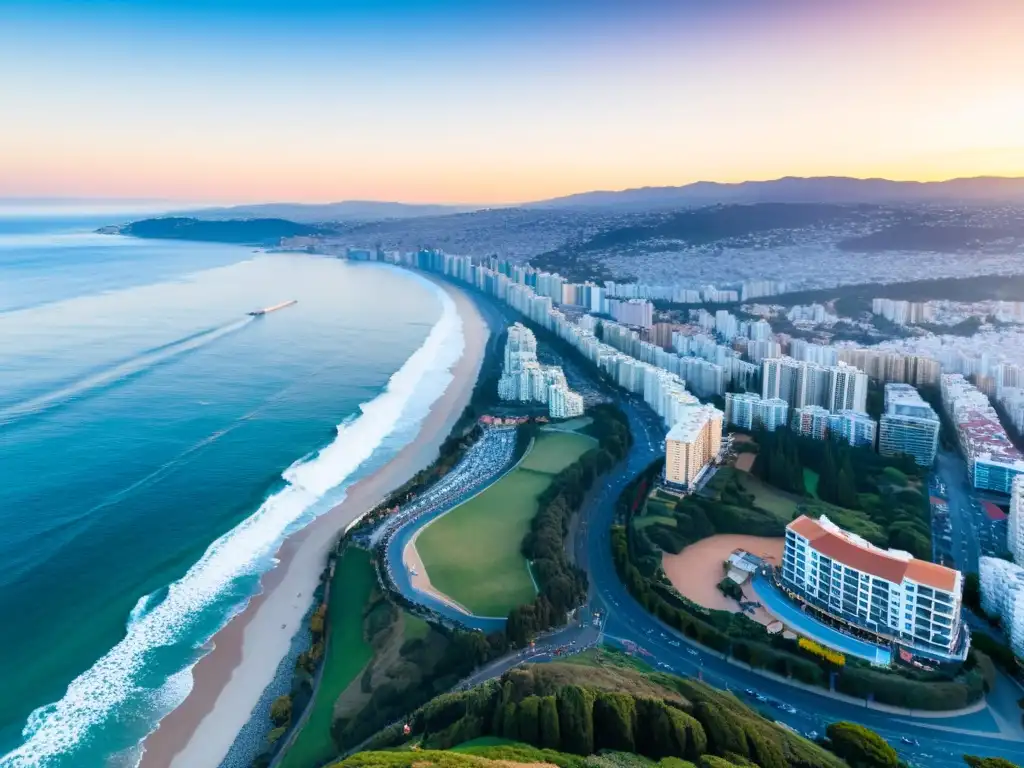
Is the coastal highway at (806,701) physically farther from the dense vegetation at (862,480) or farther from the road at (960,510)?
the dense vegetation at (862,480)

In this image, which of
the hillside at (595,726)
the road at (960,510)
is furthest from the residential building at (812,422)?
the hillside at (595,726)

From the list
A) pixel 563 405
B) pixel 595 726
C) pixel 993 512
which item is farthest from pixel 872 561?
pixel 563 405

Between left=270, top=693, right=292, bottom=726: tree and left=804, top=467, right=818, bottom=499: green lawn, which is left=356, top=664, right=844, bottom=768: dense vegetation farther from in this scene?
left=804, top=467, right=818, bottom=499: green lawn

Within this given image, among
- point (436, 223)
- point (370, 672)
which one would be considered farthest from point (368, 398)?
point (436, 223)

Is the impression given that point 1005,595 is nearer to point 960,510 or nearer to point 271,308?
point 960,510

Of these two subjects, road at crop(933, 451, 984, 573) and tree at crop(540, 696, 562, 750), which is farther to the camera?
road at crop(933, 451, 984, 573)

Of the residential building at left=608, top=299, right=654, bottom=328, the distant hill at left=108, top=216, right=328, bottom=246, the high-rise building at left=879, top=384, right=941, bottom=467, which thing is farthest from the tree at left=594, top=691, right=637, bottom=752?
the distant hill at left=108, top=216, right=328, bottom=246
